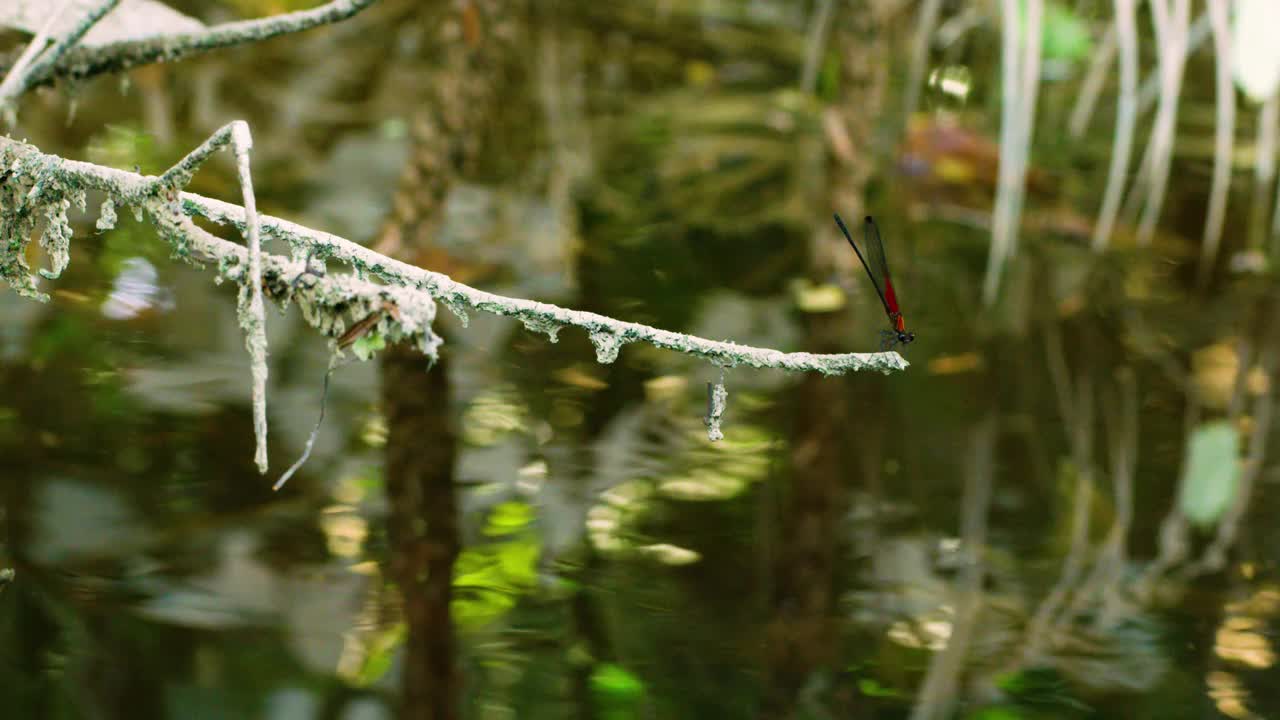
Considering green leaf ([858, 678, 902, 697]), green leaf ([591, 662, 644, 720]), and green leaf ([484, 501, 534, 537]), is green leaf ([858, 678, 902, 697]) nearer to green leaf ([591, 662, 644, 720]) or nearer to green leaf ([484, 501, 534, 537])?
green leaf ([591, 662, 644, 720])

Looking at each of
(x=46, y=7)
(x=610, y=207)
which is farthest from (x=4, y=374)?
(x=610, y=207)

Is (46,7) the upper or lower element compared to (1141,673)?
upper

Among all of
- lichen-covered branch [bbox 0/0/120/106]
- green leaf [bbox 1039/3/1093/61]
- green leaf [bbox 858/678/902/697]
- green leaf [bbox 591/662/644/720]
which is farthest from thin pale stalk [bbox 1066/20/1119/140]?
lichen-covered branch [bbox 0/0/120/106]

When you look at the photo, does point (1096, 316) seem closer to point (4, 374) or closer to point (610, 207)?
point (610, 207)

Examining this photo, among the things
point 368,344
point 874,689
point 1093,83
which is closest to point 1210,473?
point 874,689

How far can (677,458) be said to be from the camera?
1.44 metres

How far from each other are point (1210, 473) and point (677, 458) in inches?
26.6

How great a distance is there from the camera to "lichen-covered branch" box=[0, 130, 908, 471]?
2.03 feet

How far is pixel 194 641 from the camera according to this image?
41.4 inches

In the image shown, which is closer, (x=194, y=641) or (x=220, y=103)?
(x=194, y=641)

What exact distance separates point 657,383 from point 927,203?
2.99 feet

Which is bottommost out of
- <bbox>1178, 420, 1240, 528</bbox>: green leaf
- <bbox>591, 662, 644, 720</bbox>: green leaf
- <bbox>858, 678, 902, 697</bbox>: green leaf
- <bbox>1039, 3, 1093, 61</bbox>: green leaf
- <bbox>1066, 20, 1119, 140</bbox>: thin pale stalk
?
<bbox>591, 662, 644, 720</bbox>: green leaf

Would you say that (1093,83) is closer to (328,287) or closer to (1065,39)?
(1065,39)

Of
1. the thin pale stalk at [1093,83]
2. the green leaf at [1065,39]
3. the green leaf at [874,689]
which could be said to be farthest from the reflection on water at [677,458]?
the green leaf at [1065,39]
